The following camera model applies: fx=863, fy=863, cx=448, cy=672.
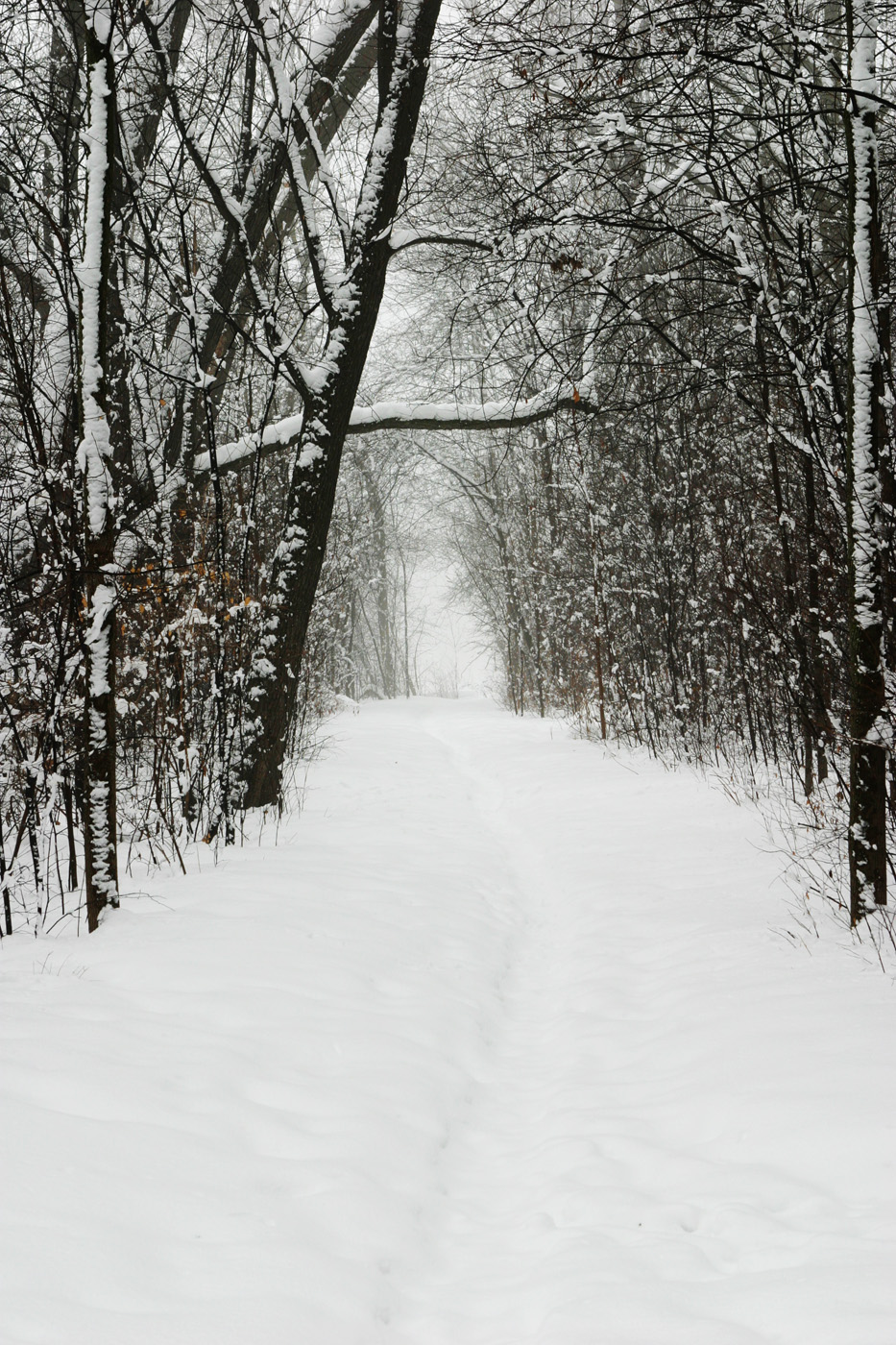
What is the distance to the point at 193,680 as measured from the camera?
6.61 meters

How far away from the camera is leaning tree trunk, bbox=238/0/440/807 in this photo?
6.91 meters

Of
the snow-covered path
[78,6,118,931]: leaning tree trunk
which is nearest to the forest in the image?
[78,6,118,931]: leaning tree trunk

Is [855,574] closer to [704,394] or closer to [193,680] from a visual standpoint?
[193,680]

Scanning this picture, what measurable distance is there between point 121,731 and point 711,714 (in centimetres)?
712

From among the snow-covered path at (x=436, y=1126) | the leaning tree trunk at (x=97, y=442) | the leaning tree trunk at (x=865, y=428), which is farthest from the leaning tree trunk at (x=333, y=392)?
the leaning tree trunk at (x=865, y=428)

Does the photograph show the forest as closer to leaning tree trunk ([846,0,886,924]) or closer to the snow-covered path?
leaning tree trunk ([846,0,886,924])

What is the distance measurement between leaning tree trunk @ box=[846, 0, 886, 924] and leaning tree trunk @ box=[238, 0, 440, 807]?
405 cm

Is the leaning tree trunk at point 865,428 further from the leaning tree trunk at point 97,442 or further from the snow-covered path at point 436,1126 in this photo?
the leaning tree trunk at point 97,442

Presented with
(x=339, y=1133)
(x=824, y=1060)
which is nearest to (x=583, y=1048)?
(x=824, y=1060)

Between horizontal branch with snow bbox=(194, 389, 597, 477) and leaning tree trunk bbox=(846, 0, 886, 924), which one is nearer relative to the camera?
leaning tree trunk bbox=(846, 0, 886, 924)

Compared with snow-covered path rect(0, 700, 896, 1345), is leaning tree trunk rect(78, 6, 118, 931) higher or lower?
higher

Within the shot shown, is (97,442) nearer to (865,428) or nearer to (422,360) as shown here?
(865,428)

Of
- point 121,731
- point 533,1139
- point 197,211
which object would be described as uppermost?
point 197,211

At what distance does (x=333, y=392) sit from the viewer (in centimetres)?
698
